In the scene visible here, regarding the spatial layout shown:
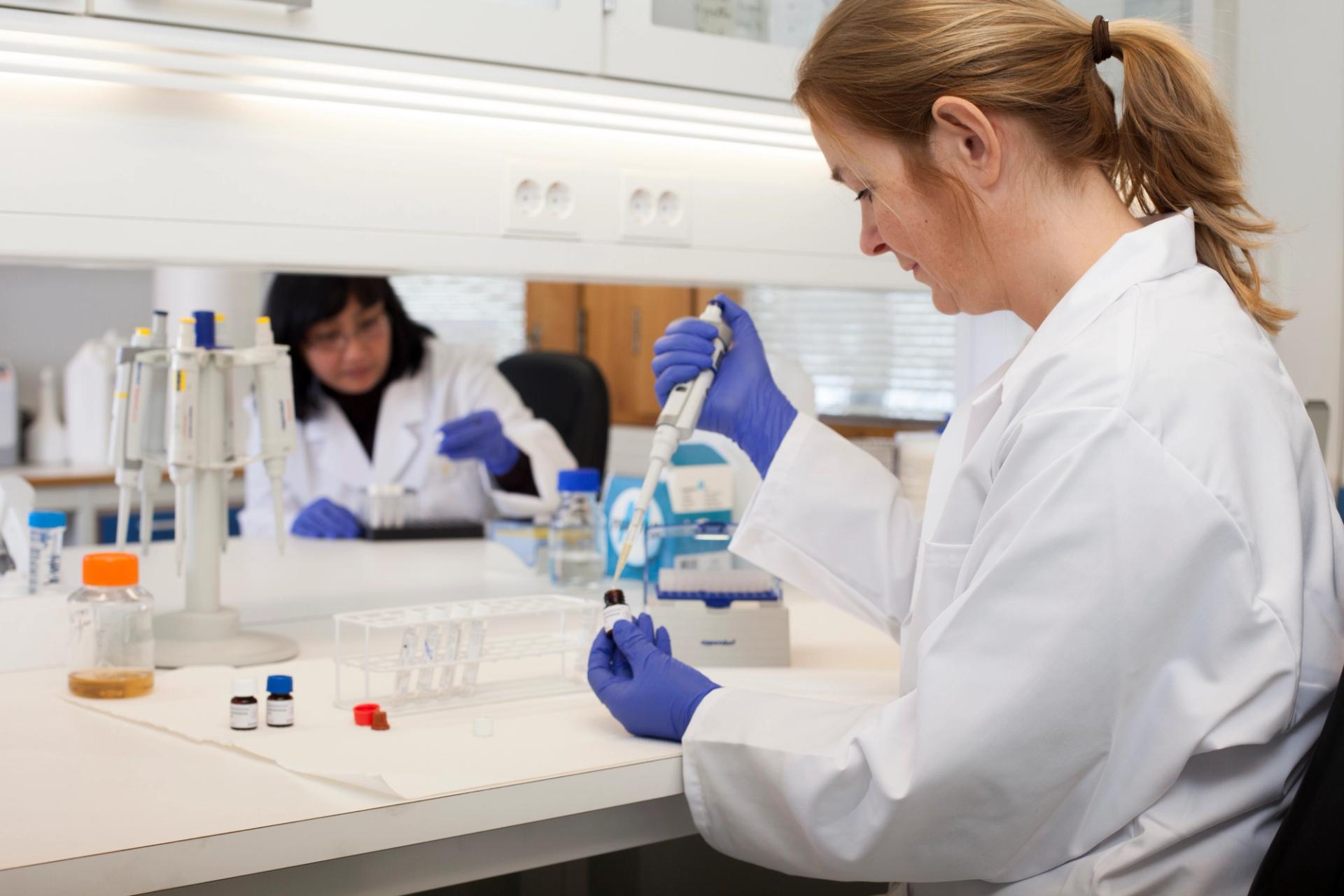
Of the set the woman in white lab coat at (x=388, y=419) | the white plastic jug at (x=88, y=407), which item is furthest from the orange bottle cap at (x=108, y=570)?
the white plastic jug at (x=88, y=407)

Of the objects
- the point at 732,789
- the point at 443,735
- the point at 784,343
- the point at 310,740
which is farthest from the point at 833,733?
the point at 784,343

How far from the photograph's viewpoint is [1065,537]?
2.83ft

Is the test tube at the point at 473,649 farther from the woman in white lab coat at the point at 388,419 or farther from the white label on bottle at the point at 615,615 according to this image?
the woman in white lab coat at the point at 388,419

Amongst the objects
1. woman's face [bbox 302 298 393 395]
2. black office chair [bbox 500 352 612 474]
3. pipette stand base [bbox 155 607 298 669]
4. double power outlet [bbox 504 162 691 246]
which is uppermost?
double power outlet [bbox 504 162 691 246]

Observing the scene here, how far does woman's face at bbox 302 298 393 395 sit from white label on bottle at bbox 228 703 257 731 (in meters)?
1.66

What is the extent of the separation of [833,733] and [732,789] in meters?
0.10

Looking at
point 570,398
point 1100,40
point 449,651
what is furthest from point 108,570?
point 570,398

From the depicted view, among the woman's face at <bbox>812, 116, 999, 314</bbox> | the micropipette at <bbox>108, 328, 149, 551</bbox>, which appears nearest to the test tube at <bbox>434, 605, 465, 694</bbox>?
the micropipette at <bbox>108, 328, 149, 551</bbox>

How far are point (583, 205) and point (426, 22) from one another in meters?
0.31

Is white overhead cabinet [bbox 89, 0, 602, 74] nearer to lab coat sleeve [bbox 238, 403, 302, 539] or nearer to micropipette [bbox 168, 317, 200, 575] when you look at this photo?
micropipette [bbox 168, 317, 200, 575]

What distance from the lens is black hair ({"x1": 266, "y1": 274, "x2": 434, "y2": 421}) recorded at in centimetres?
263

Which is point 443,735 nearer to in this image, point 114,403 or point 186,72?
point 114,403

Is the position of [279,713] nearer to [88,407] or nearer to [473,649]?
[473,649]

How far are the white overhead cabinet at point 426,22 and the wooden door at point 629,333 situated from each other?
8.95 ft
